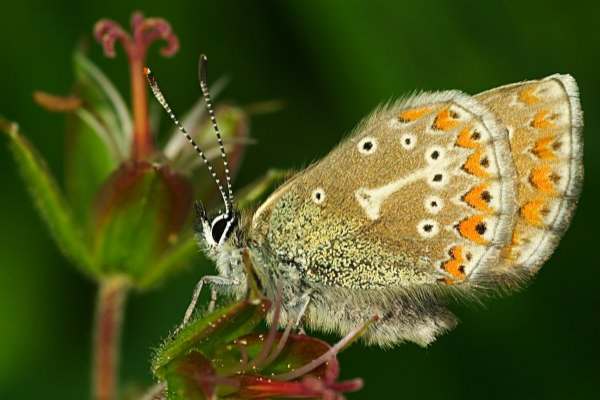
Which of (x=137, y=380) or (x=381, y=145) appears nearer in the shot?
(x=381, y=145)

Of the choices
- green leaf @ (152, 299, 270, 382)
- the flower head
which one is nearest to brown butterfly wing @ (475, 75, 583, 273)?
green leaf @ (152, 299, 270, 382)

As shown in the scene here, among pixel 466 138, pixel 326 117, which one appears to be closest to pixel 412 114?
pixel 466 138

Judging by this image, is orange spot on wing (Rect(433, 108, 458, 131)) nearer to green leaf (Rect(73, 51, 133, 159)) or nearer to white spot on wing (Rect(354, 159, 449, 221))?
white spot on wing (Rect(354, 159, 449, 221))

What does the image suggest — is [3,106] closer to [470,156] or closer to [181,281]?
[181,281]

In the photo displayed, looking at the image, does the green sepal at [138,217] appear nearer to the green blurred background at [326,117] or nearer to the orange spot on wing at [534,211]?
the green blurred background at [326,117]

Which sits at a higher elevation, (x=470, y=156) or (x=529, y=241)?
(x=470, y=156)

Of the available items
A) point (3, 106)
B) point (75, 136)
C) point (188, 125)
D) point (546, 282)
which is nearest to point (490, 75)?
point (546, 282)

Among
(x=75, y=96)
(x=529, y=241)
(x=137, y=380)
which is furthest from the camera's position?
(x=137, y=380)

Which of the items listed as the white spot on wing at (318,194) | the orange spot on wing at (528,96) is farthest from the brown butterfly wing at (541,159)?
the white spot on wing at (318,194)
